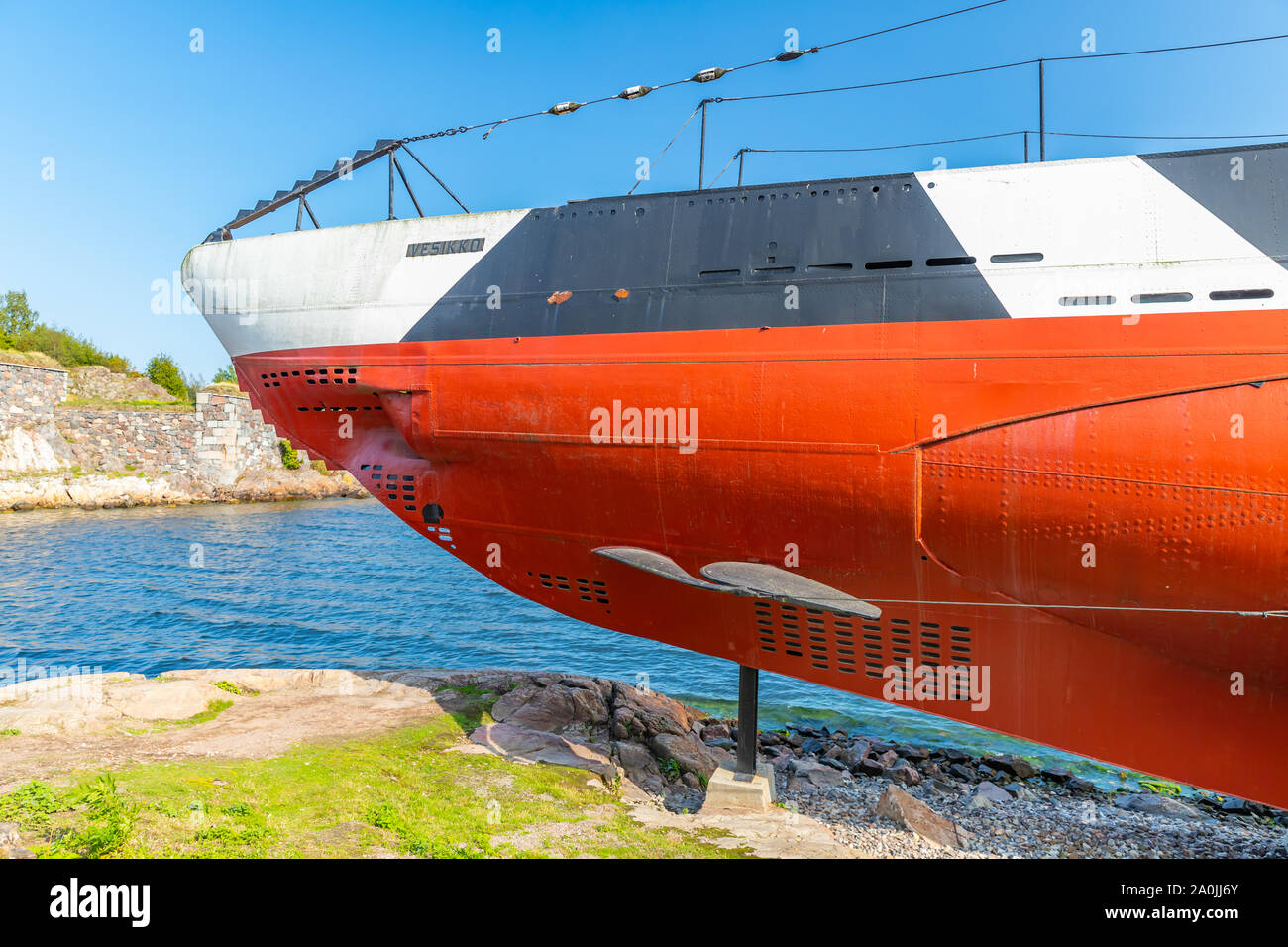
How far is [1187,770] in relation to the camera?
6.65 meters

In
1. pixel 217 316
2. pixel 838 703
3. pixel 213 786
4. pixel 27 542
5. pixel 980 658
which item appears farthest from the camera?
pixel 27 542

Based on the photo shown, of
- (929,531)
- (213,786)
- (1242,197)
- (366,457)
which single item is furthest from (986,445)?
(213,786)

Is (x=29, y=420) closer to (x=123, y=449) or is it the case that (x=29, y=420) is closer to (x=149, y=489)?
(x=123, y=449)

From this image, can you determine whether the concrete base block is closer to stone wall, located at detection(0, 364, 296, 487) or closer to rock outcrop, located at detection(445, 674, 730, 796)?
rock outcrop, located at detection(445, 674, 730, 796)

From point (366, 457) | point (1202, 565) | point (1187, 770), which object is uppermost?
point (366, 457)

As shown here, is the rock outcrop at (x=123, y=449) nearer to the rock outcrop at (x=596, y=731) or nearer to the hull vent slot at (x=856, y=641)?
the rock outcrop at (x=596, y=731)

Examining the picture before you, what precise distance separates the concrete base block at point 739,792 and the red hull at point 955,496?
6.13 feet

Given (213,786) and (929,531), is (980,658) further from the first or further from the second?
(213,786)

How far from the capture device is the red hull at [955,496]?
239 inches

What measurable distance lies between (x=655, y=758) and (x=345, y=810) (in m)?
4.93

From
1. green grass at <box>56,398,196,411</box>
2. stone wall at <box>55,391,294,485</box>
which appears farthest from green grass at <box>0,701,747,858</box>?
green grass at <box>56,398,196,411</box>

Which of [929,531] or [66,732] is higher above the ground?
[929,531]

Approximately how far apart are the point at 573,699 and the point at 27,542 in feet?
101

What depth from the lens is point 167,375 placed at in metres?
60.9
